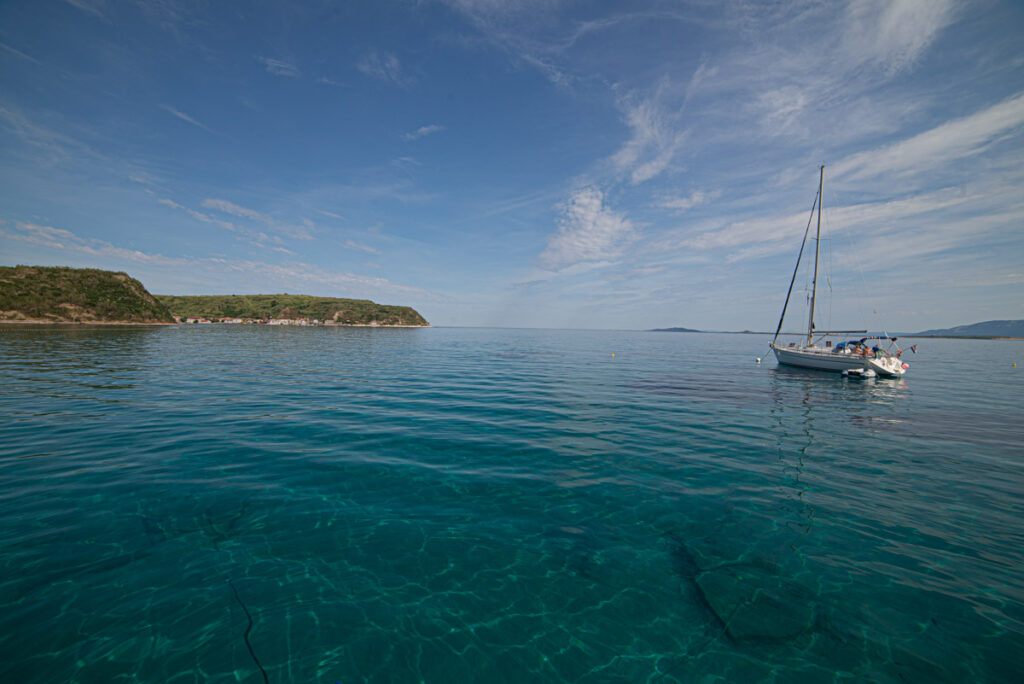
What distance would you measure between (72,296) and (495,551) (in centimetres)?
13790

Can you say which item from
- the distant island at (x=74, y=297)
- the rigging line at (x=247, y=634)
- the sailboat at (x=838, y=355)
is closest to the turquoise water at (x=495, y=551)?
the rigging line at (x=247, y=634)

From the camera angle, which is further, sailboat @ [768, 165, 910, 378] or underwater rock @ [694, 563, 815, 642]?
sailboat @ [768, 165, 910, 378]

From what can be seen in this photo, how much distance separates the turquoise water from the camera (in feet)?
16.3

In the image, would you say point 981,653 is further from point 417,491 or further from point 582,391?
point 582,391

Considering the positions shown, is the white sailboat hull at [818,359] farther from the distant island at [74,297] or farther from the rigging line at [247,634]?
the distant island at [74,297]

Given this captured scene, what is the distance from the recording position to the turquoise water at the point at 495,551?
4977 millimetres

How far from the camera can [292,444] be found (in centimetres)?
1248

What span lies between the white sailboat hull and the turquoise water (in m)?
25.2

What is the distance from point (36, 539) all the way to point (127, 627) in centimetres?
400

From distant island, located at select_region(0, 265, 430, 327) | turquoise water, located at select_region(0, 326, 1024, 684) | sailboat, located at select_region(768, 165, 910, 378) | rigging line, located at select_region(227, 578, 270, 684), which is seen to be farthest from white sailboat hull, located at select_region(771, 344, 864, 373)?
distant island, located at select_region(0, 265, 430, 327)

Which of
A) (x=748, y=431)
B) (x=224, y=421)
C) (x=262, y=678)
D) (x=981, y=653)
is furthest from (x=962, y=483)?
(x=224, y=421)

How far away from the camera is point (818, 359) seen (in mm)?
38500

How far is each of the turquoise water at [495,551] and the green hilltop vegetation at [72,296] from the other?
10956 centimetres

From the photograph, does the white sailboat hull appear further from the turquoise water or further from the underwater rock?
the underwater rock
